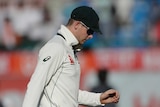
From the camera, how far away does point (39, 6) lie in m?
13.3

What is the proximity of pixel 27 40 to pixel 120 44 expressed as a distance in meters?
1.98

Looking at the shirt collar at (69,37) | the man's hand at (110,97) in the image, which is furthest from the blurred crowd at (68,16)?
the shirt collar at (69,37)

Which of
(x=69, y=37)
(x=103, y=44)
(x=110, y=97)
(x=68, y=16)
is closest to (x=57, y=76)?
(x=69, y=37)

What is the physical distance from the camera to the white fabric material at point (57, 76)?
3652mm

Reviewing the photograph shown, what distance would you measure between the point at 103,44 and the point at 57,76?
8544 millimetres

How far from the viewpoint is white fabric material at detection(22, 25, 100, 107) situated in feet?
12.0

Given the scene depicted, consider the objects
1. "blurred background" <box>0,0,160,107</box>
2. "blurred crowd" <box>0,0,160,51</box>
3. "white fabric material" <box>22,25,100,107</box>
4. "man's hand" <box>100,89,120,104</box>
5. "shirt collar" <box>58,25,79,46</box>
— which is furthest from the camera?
"blurred crowd" <box>0,0,160,51</box>

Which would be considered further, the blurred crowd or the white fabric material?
the blurred crowd

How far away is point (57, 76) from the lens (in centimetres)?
378

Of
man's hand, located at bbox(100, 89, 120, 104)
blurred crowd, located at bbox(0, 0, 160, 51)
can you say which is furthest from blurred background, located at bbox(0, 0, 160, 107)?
man's hand, located at bbox(100, 89, 120, 104)

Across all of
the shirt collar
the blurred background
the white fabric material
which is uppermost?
the blurred background

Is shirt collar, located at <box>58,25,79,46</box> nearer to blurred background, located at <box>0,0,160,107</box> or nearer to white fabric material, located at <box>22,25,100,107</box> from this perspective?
white fabric material, located at <box>22,25,100,107</box>

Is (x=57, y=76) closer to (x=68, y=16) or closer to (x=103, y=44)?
(x=103, y=44)

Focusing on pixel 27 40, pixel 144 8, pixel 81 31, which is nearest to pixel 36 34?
pixel 27 40
